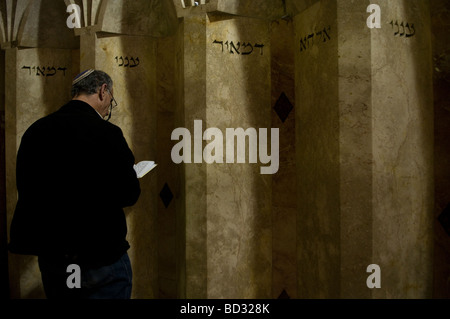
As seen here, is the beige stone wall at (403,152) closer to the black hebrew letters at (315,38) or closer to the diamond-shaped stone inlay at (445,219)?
the diamond-shaped stone inlay at (445,219)

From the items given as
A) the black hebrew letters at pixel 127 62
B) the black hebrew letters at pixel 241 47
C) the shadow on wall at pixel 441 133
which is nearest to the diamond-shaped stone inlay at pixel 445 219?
the shadow on wall at pixel 441 133

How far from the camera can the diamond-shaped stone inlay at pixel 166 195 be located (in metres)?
3.04

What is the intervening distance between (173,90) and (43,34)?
4.46 ft

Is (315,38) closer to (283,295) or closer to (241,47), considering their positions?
(241,47)

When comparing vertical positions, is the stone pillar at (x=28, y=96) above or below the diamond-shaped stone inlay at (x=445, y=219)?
above

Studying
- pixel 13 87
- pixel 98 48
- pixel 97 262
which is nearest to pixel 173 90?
pixel 98 48

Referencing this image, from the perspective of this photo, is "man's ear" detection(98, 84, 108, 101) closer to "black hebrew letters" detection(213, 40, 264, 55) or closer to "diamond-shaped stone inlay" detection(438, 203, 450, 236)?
"black hebrew letters" detection(213, 40, 264, 55)

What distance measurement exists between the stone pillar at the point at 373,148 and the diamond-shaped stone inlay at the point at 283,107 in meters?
0.36

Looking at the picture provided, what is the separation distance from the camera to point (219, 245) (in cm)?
252

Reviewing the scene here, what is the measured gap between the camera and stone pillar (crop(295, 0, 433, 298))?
202 centimetres

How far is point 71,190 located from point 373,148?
1.49 meters

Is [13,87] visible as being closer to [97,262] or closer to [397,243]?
[97,262]

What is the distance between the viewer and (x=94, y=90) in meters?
1.74

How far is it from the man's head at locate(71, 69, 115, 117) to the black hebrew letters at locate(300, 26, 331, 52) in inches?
48.1
